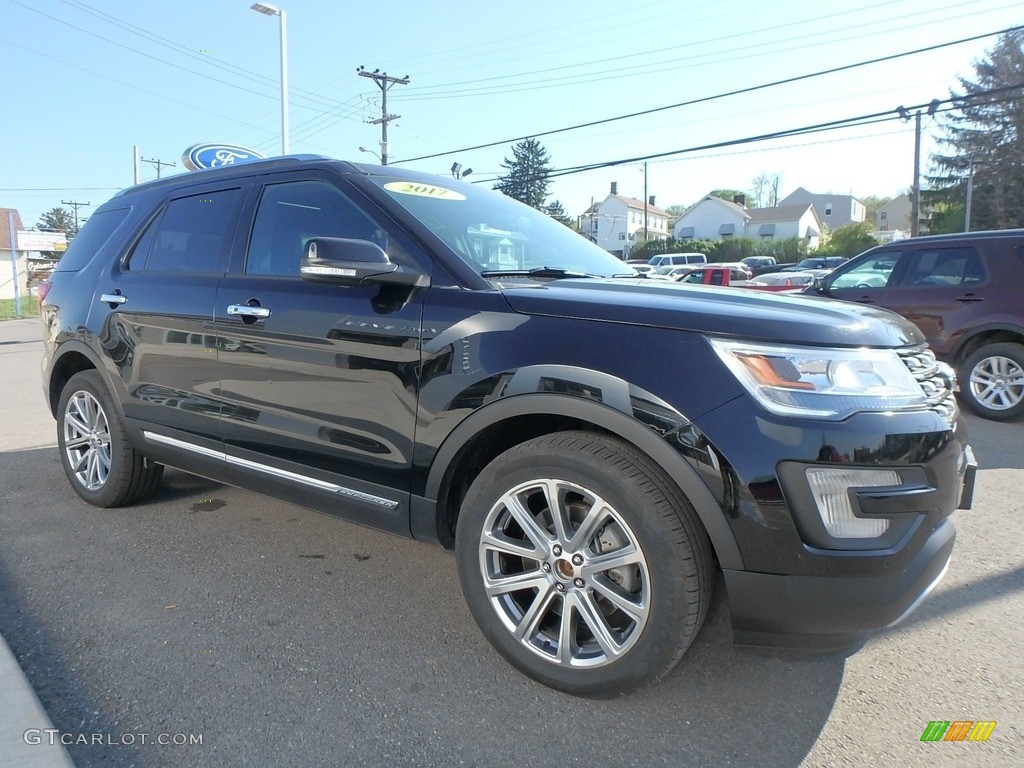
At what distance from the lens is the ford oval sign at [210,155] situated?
809cm

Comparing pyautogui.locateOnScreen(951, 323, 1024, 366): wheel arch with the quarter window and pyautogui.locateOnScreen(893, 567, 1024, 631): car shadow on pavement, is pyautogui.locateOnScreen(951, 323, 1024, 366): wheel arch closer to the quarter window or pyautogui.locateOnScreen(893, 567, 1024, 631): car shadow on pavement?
the quarter window

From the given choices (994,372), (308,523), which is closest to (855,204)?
(994,372)

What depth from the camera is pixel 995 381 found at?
23.0 ft

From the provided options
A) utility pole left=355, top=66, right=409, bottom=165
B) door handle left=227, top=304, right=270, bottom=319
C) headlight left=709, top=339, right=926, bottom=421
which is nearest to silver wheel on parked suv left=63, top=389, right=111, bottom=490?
door handle left=227, top=304, right=270, bottom=319

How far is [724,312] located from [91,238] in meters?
4.04

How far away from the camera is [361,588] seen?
10.7 feet

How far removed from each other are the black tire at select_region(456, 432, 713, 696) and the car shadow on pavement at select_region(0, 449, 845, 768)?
166mm

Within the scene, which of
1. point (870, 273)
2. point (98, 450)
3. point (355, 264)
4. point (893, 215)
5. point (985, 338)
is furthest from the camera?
point (893, 215)

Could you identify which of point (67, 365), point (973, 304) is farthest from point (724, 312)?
point (973, 304)

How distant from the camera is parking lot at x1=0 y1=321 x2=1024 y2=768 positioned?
7.17ft

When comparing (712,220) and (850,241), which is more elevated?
(712,220)

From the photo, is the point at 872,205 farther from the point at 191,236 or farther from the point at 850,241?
the point at 191,236

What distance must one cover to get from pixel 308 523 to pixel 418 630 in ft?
4.81

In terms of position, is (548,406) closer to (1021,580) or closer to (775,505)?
(775,505)
